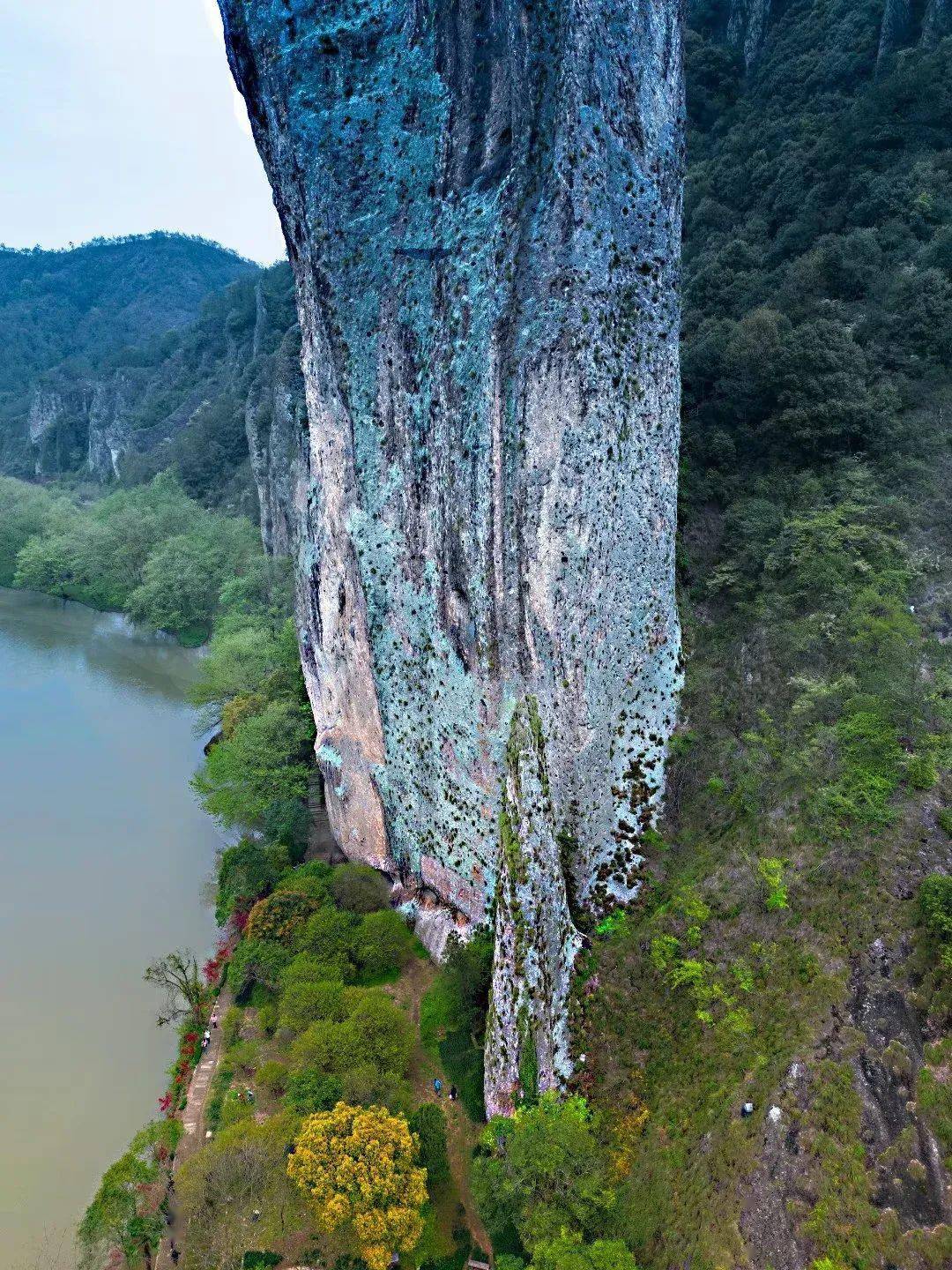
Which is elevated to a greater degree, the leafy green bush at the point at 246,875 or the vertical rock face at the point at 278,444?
the vertical rock face at the point at 278,444

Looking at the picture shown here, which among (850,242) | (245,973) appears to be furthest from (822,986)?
(850,242)

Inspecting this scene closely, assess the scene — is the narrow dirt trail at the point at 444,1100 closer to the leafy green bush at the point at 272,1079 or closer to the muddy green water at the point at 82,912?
the leafy green bush at the point at 272,1079

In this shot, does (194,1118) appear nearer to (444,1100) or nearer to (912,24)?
(444,1100)


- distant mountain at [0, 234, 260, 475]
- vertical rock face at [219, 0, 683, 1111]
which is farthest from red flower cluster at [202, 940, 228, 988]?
distant mountain at [0, 234, 260, 475]

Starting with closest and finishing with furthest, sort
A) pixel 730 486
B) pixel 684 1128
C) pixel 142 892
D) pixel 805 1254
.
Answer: pixel 805 1254
pixel 684 1128
pixel 730 486
pixel 142 892

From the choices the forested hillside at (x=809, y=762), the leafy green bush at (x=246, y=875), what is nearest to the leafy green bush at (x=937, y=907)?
the forested hillside at (x=809, y=762)

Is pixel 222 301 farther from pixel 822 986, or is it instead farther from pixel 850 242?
pixel 822 986
